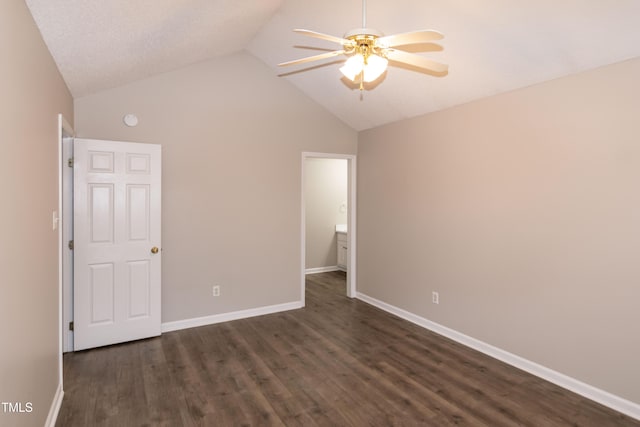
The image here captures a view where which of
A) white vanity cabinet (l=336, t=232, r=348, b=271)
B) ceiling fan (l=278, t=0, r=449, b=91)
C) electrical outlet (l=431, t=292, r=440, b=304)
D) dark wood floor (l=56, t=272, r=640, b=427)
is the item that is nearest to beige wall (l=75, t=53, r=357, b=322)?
dark wood floor (l=56, t=272, r=640, b=427)

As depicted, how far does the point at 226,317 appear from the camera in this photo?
175 inches

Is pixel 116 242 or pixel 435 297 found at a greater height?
pixel 116 242

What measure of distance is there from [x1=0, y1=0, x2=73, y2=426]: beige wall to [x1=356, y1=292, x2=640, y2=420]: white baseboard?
3.52m

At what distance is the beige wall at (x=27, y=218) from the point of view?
1.54m

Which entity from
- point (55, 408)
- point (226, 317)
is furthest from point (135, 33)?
point (226, 317)

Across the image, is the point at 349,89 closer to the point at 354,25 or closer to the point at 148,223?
the point at 354,25

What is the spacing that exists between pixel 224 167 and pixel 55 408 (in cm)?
275

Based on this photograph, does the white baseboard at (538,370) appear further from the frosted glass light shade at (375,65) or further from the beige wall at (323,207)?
the beige wall at (323,207)

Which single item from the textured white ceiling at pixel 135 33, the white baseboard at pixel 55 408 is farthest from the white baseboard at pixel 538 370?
the textured white ceiling at pixel 135 33

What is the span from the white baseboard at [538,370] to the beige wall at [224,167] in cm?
182

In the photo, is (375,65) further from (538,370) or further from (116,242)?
(116,242)

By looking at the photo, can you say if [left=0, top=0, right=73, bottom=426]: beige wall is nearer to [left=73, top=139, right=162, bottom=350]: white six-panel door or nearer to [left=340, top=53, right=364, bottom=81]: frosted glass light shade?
[left=73, top=139, right=162, bottom=350]: white six-panel door

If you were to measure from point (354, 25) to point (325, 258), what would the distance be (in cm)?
486

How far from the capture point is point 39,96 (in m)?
2.17
